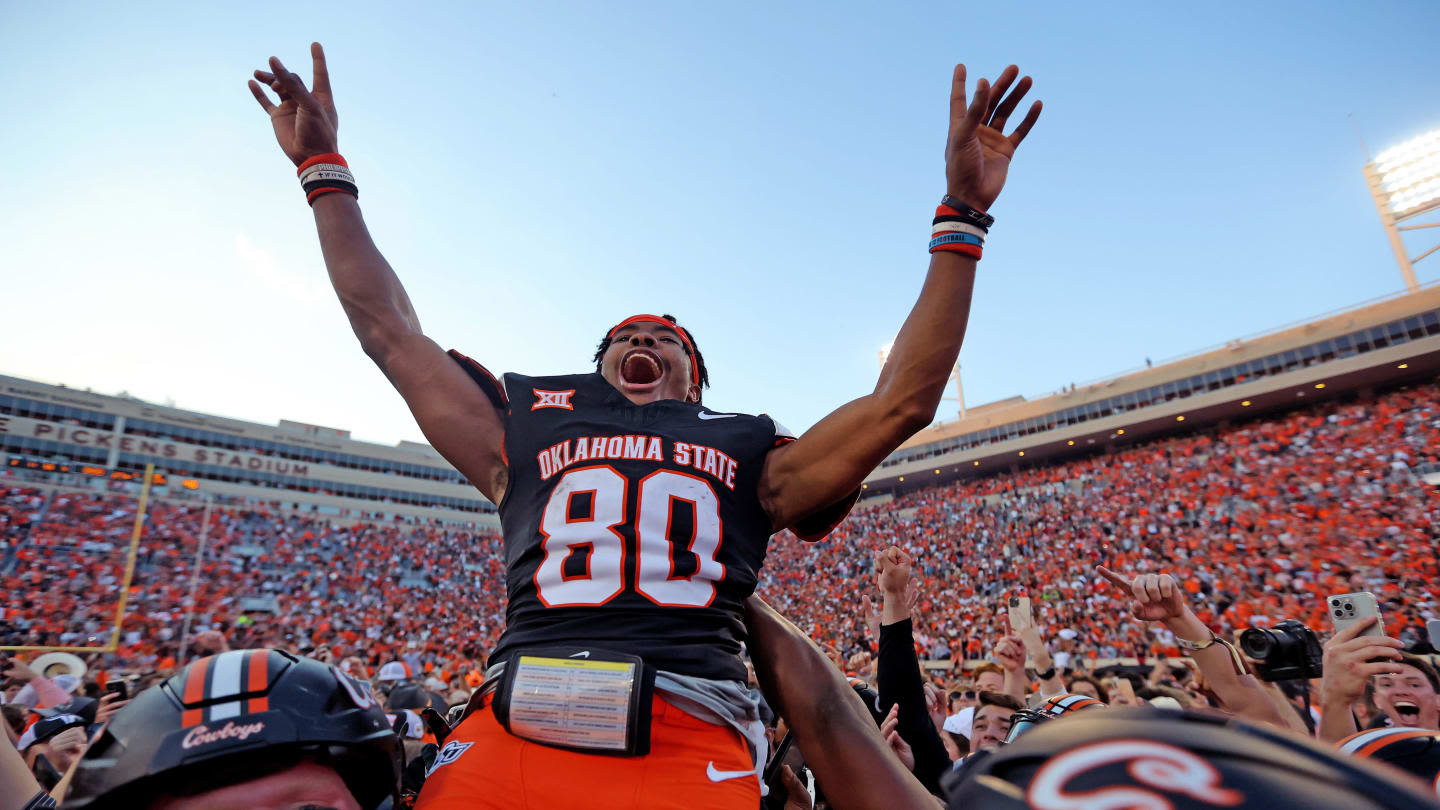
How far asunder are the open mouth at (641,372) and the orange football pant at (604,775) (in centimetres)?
107

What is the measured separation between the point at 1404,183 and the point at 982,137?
4325 cm

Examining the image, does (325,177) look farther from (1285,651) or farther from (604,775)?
(1285,651)

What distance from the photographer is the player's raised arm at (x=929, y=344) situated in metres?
1.82

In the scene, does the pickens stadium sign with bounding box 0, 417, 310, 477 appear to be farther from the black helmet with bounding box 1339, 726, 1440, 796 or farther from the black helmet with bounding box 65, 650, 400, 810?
the black helmet with bounding box 1339, 726, 1440, 796

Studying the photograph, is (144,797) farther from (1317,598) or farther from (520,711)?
(1317,598)

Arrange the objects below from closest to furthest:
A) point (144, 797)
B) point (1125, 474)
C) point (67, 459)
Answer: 1. point (144, 797)
2. point (1125, 474)
3. point (67, 459)

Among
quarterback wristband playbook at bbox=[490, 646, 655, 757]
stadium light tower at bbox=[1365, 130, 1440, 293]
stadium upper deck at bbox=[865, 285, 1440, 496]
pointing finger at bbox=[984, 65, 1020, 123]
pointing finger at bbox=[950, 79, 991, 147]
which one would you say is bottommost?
quarterback wristband playbook at bbox=[490, 646, 655, 757]

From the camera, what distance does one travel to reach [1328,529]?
21.8 metres

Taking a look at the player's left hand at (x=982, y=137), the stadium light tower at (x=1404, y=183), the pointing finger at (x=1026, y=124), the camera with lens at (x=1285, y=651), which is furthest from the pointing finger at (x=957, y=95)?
the stadium light tower at (x=1404, y=183)

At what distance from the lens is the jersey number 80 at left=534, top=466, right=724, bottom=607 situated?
5.72 ft

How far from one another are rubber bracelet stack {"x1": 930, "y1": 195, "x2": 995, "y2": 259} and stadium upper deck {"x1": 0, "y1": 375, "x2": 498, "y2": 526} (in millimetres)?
44808

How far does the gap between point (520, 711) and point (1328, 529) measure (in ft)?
89.9

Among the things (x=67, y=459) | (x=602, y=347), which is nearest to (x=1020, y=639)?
(x=602, y=347)

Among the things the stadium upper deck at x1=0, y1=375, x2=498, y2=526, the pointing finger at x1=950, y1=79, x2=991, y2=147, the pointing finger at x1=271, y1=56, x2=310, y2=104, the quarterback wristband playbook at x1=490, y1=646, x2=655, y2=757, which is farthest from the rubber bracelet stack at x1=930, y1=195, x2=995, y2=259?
the stadium upper deck at x1=0, y1=375, x2=498, y2=526
